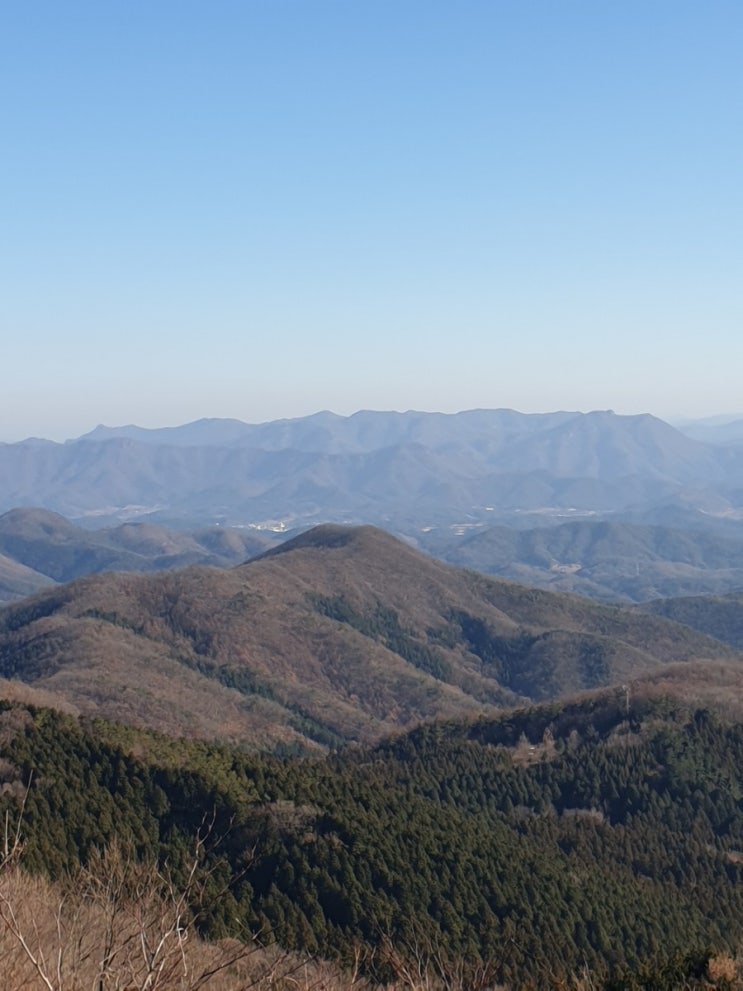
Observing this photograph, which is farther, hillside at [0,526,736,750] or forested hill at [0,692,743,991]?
hillside at [0,526,736,750]

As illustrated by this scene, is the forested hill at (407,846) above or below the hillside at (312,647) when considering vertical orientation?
above

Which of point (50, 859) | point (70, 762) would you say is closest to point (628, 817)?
point (70, 762)

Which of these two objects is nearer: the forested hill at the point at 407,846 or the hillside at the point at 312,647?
the forested hill at the point at 407,846

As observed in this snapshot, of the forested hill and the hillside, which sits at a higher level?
the forested hill

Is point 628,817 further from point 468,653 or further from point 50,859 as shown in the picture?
point 468,653
